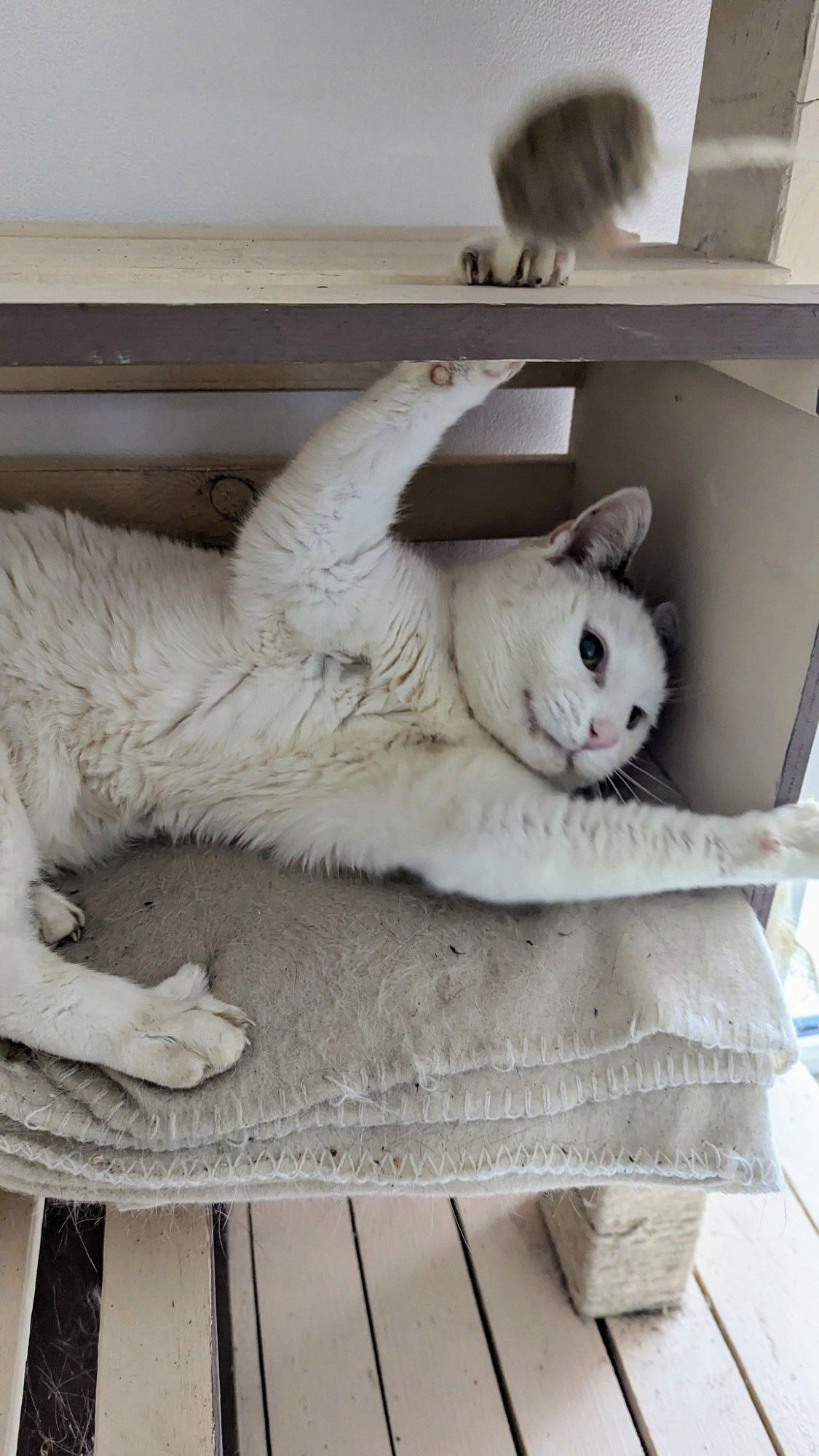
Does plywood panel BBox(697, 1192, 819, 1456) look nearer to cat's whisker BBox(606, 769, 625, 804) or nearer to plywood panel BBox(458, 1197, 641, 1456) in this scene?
plywood panel BBox(458, 1197, 641, 1456)

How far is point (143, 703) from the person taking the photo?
45.8 inches

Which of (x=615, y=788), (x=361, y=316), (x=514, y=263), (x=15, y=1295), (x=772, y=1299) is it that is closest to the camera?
(x=361, y=316)

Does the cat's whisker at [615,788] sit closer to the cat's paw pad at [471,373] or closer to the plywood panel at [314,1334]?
the cat's paw pad at [471,373]

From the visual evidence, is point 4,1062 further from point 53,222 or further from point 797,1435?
point 797,1435

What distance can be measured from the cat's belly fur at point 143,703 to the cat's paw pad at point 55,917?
0.09 meters

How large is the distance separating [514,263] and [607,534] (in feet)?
1.45

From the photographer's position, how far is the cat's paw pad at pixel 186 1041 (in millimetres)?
907

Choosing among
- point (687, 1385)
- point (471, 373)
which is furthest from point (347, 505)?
point (687, 1385)

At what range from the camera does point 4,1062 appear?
3.06 feet

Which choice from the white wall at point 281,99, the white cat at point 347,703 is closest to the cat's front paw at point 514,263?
the white cat at point 347,703

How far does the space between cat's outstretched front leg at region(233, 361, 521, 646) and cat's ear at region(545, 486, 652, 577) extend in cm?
22

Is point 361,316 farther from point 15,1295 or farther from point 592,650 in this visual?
point 15,1295

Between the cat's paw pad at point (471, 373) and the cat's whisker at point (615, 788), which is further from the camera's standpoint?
the cat's whisker at point (615, 788)

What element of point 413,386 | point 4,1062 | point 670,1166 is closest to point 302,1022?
point 4,1062
